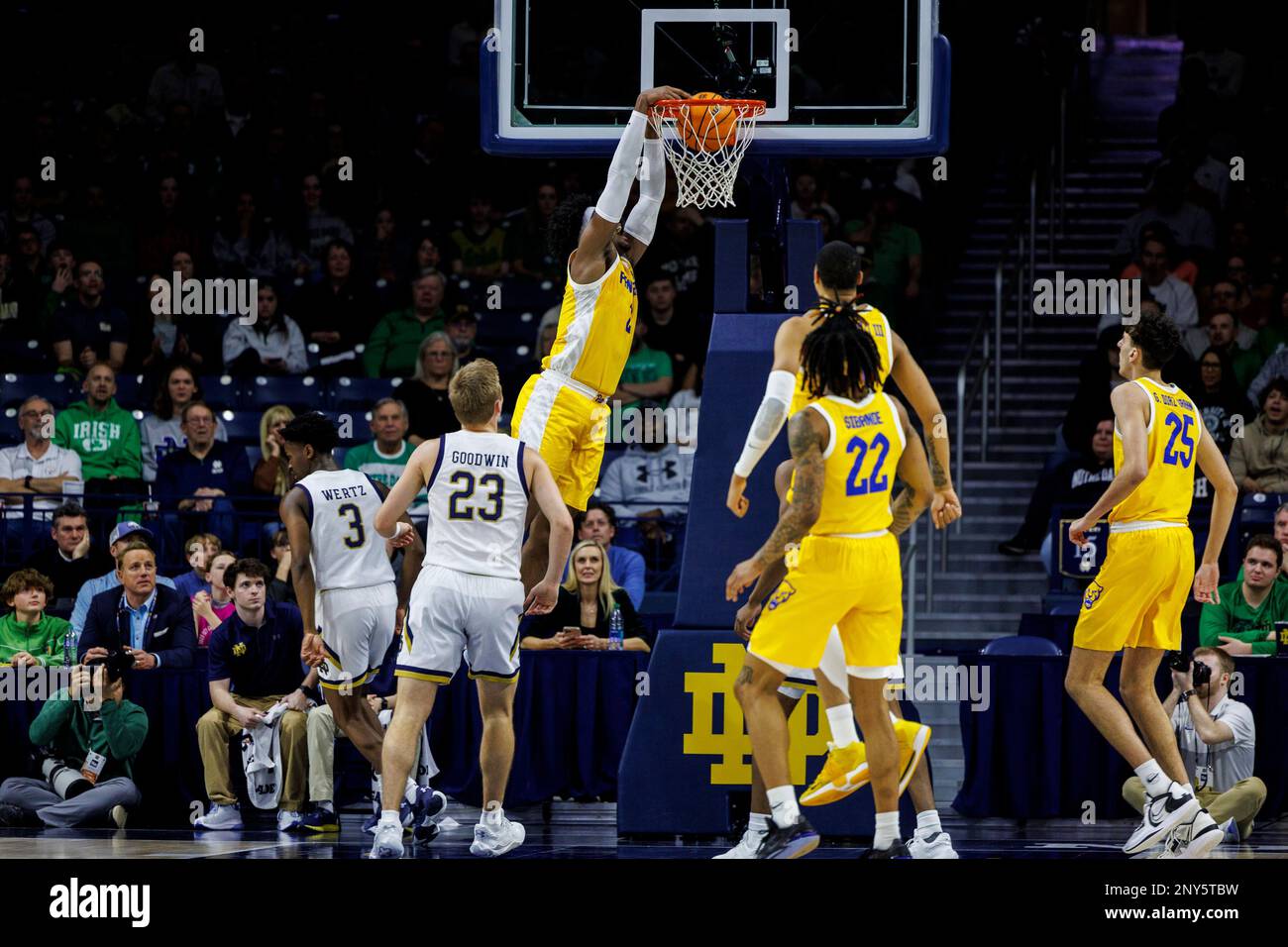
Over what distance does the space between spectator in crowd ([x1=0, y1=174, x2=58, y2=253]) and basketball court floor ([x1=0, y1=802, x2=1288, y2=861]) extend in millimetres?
7742

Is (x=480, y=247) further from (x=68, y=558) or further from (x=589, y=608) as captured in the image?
(x=589, y=608)

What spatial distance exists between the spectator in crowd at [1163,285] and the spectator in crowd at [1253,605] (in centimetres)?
393

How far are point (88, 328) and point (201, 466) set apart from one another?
232cm

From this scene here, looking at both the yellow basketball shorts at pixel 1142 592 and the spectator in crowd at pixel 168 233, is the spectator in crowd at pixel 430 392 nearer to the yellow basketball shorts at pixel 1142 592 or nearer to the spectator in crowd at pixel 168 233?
the spectator in crowd at pixel 168 233

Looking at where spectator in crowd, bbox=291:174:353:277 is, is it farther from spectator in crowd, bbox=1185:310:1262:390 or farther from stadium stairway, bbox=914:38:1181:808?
spectator in crowd, bbox=1185:310:1262:390

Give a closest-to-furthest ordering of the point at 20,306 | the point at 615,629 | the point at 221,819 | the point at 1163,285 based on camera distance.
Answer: the point at 221,819 < the point at 615,629 < the point at 1163,285 < the point at 20,306

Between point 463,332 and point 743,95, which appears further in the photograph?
point 463,332

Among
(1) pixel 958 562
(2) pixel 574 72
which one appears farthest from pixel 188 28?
(1) pixel 958 562

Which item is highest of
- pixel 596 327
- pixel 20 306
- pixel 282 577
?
pixel 20 306

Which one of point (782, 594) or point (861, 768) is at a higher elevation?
point (782, 594)

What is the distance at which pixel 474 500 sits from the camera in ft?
26.3

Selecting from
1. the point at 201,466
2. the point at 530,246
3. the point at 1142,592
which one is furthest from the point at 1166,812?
the point at 530,246

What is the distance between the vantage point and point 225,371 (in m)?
15.3

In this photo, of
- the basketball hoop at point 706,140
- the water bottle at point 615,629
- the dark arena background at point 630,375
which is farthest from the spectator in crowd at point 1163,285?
Answer: the basketball hoop at point 706,140
